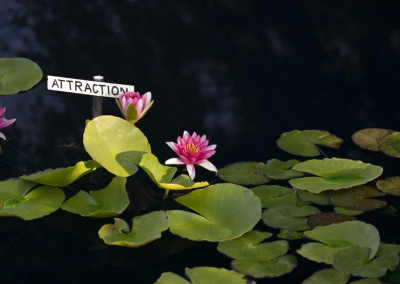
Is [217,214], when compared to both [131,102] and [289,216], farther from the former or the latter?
[131,102]

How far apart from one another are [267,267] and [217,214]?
0.24 m

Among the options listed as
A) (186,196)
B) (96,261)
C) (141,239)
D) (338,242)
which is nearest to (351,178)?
(338,242)

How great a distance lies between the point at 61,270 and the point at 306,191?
34.4 inches

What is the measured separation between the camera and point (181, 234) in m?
1.75

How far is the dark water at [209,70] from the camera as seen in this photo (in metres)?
2.36

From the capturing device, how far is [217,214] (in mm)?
1822

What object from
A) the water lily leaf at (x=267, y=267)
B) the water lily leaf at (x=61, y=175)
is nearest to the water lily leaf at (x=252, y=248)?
the water lily leaf at (x=267, y=267)

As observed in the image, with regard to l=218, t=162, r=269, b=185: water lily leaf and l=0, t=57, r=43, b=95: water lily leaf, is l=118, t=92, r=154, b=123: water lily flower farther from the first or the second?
l=0, t=57, r=43, b=95: water lily leaf

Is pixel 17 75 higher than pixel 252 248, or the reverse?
pixel 17 75

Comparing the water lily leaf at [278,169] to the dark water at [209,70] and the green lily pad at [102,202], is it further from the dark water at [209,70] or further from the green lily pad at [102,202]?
the green lily pad at [102,202]

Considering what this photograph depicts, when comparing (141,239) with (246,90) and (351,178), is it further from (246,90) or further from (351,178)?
(246,90)

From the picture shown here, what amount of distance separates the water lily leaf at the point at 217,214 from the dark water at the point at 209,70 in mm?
296

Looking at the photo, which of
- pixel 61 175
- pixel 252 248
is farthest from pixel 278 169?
pixel 61 175

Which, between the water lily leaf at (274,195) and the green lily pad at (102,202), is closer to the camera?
the green lily pad at (102,202)
